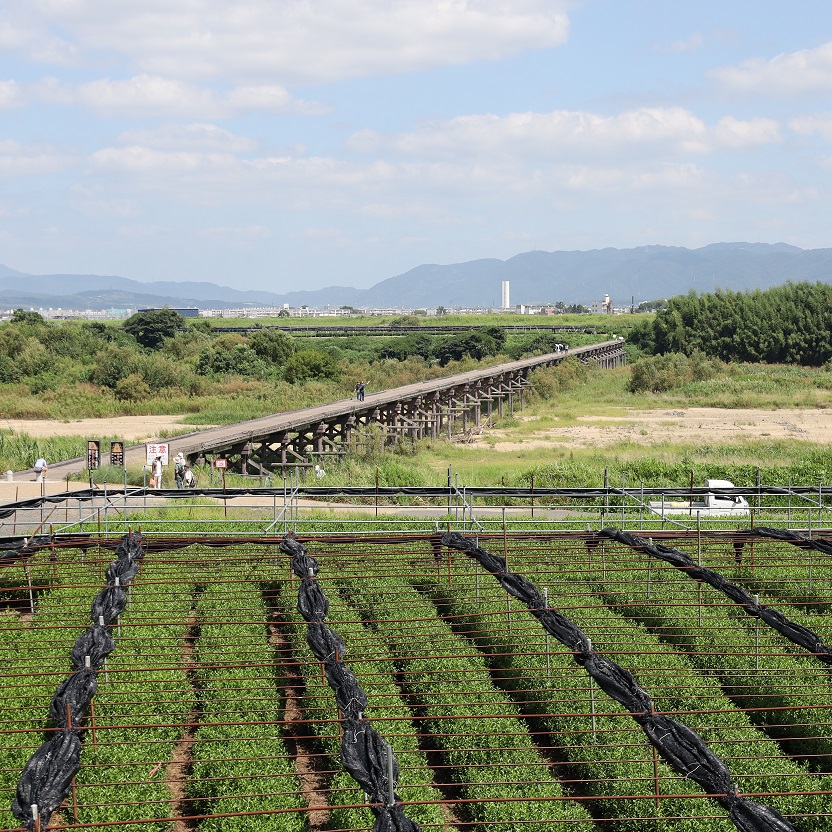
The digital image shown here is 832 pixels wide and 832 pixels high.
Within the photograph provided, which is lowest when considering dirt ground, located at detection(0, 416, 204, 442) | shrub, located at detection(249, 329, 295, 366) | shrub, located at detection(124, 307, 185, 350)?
dirt ground, located at detection(0, 416, 204, 442)

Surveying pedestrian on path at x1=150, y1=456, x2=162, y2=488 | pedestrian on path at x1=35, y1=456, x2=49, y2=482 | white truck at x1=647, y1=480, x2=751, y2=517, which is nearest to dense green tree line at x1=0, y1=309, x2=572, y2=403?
pedestrian on path at x1=35, y1=456, x2=49, y2=482

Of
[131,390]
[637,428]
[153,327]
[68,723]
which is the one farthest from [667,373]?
[68,723]

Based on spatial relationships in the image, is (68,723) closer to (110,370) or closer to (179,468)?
(179,468)

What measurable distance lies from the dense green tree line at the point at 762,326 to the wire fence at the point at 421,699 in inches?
2660

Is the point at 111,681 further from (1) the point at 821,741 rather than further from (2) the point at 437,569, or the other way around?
(1) the point at 821,741

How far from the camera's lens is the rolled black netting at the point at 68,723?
770 centimetres

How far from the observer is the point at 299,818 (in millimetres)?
9508

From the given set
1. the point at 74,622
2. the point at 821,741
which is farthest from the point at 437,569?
the point at 821,741

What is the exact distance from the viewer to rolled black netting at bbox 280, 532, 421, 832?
737 cm

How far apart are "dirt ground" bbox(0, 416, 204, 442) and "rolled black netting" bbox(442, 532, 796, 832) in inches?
1312

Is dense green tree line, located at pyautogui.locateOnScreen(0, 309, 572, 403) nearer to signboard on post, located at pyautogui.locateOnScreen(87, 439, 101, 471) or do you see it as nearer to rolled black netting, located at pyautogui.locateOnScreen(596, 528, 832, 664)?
signboard on post, located at pyautogui.locateOnScreen(87, 439, 101, 471)

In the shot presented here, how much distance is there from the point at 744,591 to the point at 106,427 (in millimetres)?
39976

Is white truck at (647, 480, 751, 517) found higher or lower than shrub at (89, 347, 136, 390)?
lower

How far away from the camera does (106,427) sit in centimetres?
4884
